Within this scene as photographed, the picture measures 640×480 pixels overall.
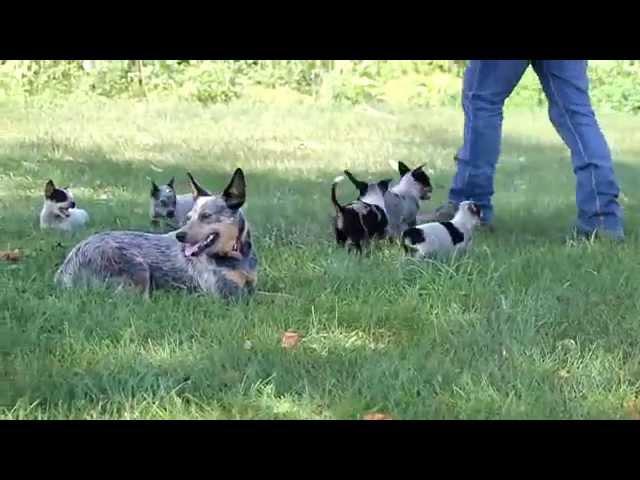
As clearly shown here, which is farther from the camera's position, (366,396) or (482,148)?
(482,148)

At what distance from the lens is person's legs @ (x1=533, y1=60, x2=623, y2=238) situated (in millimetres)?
6172

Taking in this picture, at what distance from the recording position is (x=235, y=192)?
4.84 m

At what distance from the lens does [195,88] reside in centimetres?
1552

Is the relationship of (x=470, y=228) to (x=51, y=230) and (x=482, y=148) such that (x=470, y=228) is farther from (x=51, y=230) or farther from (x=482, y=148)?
(x=51, y=230)

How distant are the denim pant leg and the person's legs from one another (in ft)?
0.71

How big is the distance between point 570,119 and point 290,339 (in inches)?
112

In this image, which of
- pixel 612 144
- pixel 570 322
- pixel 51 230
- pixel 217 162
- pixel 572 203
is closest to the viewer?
pixel 570 322

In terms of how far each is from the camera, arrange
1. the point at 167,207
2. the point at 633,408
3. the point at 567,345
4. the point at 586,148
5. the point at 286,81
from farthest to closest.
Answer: the point at 286,81 → the point at 167,207 → the point at 586,148 → the point at 567,345 → the point at 633,408

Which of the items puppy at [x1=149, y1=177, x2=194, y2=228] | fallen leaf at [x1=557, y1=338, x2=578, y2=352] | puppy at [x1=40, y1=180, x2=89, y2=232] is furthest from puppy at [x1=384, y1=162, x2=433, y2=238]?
fallen leaf at [x1=557, y1=338, x2=578, y2=352]

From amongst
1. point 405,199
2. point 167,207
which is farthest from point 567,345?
point 167,207

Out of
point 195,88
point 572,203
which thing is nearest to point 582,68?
point 572,203

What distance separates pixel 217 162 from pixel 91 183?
153 centimetres

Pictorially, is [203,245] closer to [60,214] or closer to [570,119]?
[60,214]

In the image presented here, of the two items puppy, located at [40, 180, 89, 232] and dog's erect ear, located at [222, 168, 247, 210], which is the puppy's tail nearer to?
dog's erect ear, located at [222, 168, 247, 210]
